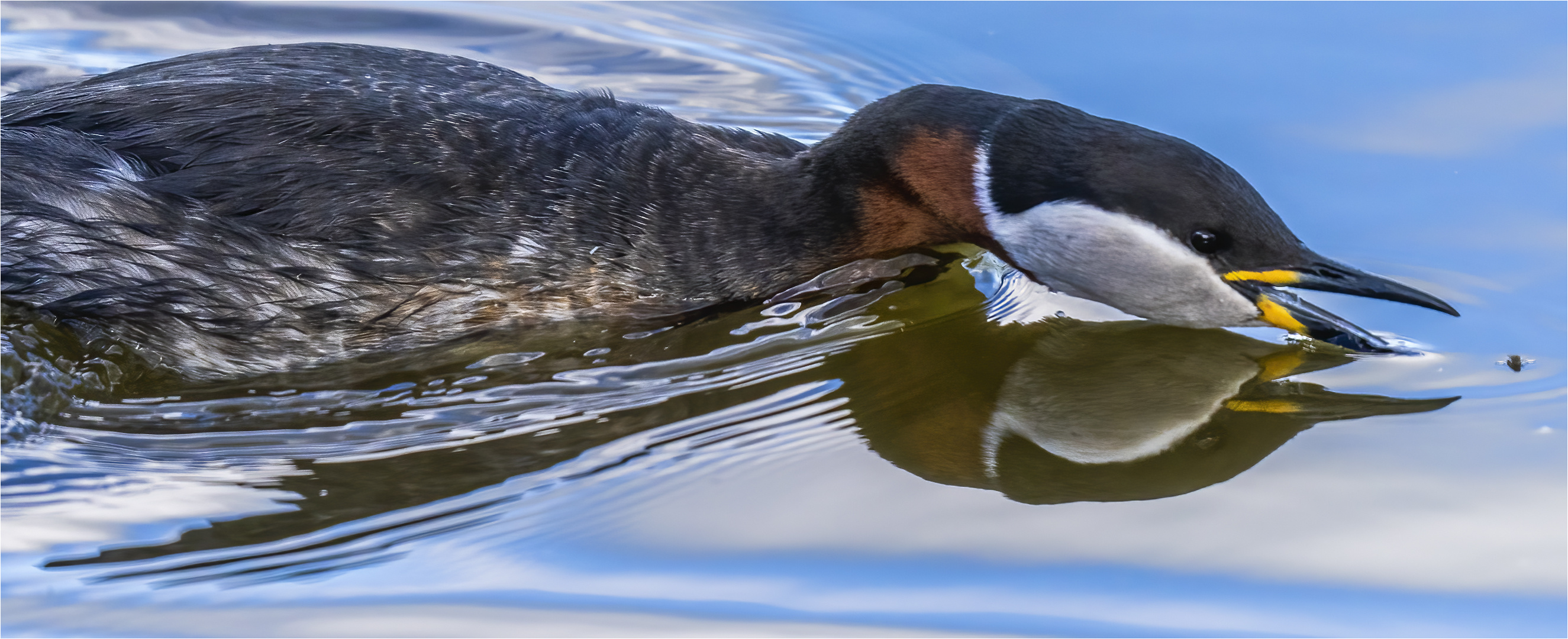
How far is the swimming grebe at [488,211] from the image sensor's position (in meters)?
5.26

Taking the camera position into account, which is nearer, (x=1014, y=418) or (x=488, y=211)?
(x=1014, y=418)

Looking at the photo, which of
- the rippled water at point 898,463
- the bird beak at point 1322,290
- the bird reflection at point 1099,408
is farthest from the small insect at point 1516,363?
the bird reflection at point 1099,408

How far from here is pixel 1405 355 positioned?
5.61 m

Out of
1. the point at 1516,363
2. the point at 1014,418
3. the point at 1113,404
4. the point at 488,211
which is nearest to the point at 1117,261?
the point at 1113,404

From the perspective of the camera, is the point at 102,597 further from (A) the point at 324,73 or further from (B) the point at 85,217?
(A) the point at 324,73

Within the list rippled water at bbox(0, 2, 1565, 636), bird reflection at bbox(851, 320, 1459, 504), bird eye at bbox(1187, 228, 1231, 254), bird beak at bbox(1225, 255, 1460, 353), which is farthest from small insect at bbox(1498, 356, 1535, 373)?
bird eye at bbox(1187, 228, 1231, 254)

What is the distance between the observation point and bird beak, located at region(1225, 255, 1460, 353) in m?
5.32

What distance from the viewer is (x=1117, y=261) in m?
5.53

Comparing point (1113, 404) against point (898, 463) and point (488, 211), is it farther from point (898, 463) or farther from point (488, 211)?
point (488, 211)

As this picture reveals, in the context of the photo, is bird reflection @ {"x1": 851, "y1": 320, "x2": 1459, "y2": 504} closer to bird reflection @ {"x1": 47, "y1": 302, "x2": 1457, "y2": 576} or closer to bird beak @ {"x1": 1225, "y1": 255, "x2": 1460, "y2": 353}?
bird reflection @ {"x1": 47, "y1": 302, "x2": 1457, "y2": 576}

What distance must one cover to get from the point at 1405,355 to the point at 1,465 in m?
5.47

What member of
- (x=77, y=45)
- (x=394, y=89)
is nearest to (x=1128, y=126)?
(x=394, y=89)

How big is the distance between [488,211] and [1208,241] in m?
2.90

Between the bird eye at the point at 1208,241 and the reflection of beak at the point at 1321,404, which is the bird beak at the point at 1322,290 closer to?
the bird eye at the point at 1208,241
